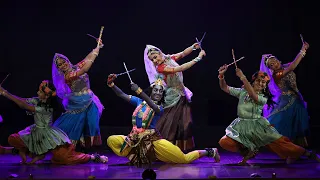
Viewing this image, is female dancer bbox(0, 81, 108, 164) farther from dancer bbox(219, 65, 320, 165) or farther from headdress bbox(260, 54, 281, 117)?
headdress bbox(260, 54, 281, 117)

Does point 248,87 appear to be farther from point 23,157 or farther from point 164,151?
point 23,157

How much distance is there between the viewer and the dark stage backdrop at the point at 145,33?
744 cm

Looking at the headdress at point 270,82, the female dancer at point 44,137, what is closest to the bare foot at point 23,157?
the female dancer at point 44,137

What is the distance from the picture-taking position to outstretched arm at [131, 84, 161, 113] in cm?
529

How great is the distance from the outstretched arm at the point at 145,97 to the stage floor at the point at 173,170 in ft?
1.92

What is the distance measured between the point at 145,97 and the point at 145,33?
2.26m

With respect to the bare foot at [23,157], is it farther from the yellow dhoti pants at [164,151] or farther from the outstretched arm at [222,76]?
the outstretched arm at [222,76]

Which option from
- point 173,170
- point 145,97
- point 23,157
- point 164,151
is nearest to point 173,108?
point 164,151

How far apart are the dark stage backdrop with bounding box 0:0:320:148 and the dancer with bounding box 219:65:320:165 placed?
169cm

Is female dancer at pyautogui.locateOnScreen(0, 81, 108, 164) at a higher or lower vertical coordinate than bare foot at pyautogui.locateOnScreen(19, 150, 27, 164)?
higher

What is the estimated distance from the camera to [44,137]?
5773mm

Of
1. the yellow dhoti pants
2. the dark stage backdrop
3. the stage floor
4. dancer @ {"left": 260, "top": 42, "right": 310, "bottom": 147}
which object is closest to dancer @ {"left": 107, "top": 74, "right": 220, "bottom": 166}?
the yellow dhoti pants

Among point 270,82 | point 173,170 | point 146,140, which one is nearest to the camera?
point 173,170

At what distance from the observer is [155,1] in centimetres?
746
